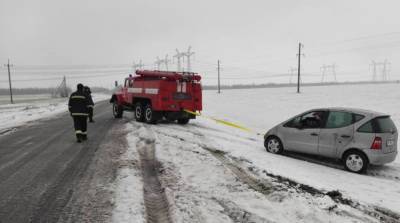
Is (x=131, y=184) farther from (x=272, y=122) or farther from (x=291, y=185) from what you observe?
(x=272, y=122)

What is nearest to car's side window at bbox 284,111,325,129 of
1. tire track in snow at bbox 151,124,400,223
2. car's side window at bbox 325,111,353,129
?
car's side window at bbox 325,111,353,129

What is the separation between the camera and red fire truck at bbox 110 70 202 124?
1394 centimetres

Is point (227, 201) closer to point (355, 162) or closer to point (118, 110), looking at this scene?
point (355, 162)

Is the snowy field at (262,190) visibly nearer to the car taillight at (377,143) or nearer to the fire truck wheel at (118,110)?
the car taillight at (377,143)

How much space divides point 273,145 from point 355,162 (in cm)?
243

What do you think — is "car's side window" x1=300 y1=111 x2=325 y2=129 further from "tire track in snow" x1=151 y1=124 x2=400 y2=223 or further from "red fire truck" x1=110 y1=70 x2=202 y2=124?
"red fire truck" x1=110 y1=70 x2=202 y2=124

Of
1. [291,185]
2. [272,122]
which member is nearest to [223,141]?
[291,185]

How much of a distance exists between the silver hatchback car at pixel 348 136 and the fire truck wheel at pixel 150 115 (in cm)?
703

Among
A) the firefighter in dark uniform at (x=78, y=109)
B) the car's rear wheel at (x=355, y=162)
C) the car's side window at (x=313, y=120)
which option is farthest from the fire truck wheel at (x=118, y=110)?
the car's rear wheel at (x=355, y=162)

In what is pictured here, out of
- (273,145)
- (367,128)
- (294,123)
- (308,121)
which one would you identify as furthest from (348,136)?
(273,145)

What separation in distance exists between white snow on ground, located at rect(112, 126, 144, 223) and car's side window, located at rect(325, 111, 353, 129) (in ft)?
16.4

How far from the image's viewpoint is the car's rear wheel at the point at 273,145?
30.4 ft

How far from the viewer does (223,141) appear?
34.2 feet

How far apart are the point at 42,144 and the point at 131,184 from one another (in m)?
5.82
